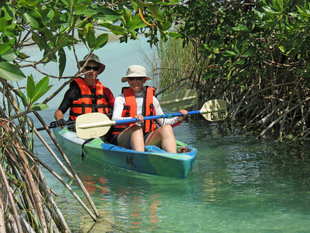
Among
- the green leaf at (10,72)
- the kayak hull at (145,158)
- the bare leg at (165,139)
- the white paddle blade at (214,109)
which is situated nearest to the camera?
the green leaf at (10,72)

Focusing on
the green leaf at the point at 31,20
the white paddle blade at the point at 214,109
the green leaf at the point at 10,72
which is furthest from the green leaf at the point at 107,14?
the white paddle blade at the point at 214,109

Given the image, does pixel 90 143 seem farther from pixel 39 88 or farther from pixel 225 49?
pixel 39 88

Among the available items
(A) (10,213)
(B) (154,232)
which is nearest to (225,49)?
(B) (154,232)

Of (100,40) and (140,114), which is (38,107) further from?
(140,114)

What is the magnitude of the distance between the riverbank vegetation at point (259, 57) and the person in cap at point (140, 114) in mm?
580

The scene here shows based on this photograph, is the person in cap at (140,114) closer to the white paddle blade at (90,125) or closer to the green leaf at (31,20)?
the white paddle blade at (90,125)

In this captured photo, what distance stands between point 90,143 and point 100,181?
2.21 feet

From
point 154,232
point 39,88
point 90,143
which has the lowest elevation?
point 154,232

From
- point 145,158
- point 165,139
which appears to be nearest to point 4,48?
point 145,158

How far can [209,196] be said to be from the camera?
165 inches

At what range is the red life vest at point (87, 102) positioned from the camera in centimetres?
577

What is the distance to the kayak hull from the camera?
4602 mm

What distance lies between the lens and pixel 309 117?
6391 mm

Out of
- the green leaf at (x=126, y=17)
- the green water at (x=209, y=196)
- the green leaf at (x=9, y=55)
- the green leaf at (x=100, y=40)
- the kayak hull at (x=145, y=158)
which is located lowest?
the green water at (x=209, y=196)
